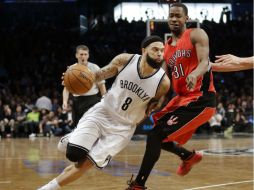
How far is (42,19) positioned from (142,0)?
4915 mm

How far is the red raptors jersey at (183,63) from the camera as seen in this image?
479cm

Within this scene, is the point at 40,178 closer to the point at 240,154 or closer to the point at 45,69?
the point at 240,154

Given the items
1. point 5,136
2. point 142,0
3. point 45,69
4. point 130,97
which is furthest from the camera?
point 142,0

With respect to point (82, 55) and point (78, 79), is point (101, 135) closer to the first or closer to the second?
point (78, 79)

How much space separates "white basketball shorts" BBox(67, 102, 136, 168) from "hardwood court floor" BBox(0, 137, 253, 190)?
1.04 meters

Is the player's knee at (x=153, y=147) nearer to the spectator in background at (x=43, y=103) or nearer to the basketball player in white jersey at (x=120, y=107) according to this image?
the basketball player in white jersey at (x=120, y=107)

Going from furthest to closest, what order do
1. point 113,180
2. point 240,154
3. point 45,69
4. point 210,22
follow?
point 210,22 → point 45,69 → point 240,154 → point 113,180

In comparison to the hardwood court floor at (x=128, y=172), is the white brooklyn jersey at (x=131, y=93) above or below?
above

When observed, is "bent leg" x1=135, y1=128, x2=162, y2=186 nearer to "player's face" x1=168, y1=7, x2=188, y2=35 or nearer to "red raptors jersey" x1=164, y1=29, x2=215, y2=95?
"red raptors jersey" x1=164, y1=29, x2=215, y2=95

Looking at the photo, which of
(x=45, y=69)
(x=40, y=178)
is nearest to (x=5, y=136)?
(x=45, y=69)

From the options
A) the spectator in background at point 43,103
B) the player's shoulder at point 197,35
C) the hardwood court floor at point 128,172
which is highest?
the player's shoulder at point 197,35

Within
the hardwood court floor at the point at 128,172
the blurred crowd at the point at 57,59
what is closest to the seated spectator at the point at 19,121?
the blurred crowd at the point at 57,59

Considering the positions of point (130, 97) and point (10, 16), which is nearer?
point (130, 97)

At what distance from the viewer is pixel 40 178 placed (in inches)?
242
